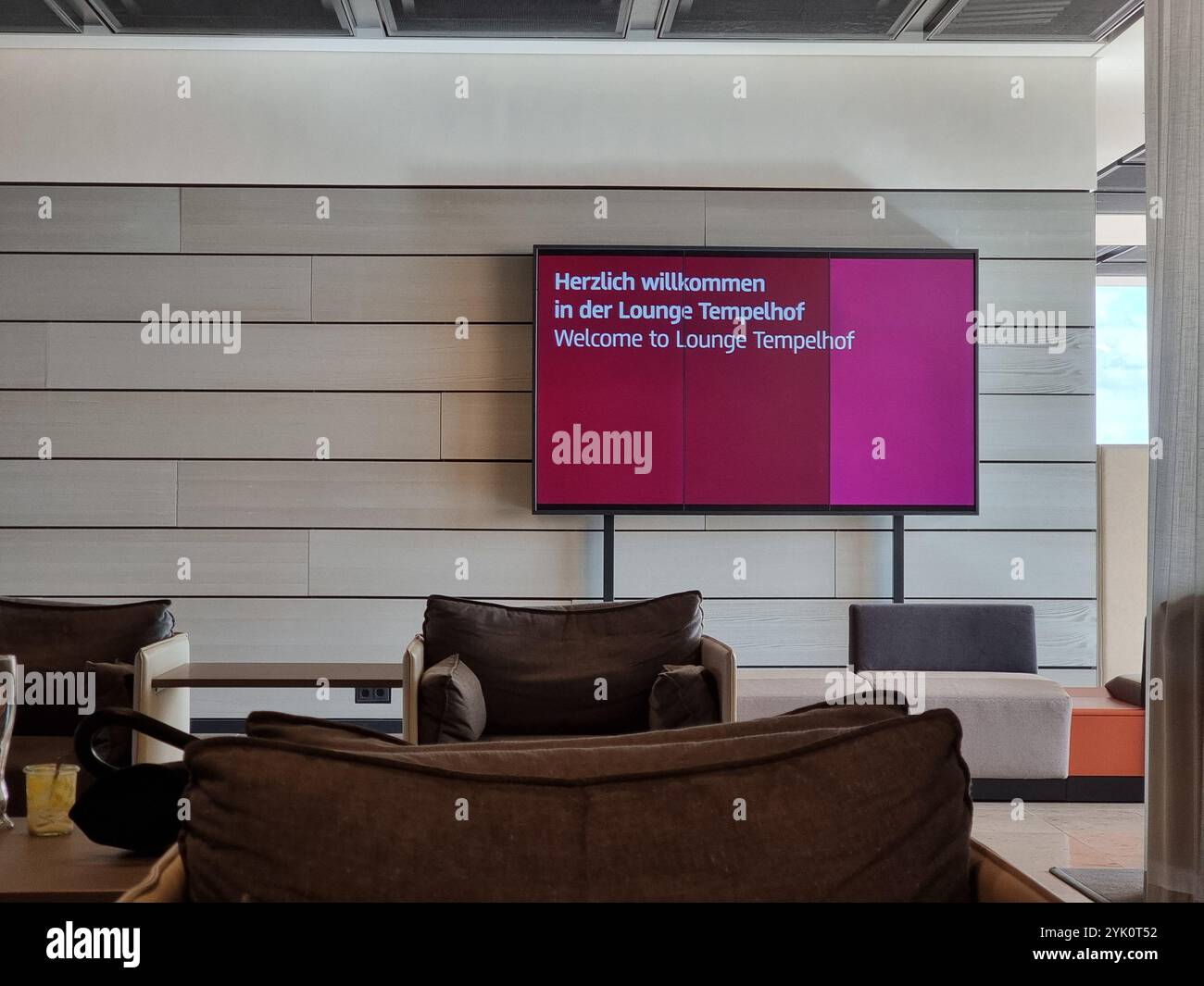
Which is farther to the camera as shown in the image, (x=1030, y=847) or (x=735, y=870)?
(x=1030, y=847)

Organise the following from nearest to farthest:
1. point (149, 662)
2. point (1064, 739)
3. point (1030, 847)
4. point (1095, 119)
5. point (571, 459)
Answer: point (149, 662)
point (1030, 847)
point (1064, 739)
point (571, 459)
point (1095, 119)

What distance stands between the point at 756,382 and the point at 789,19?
1.64m

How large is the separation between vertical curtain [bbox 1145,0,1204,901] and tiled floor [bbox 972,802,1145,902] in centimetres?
46

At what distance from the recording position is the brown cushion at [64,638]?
320 centimetres

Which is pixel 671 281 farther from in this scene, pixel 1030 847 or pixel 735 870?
pixel 735 870

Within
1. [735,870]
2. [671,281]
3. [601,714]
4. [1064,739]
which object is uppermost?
[671,281]

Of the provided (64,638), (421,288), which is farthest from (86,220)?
(64,638)

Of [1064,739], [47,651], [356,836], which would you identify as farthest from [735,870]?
[1064,739]

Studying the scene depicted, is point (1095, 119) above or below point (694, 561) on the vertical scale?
above

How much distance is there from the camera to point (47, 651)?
3.27m

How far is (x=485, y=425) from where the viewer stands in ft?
16.7

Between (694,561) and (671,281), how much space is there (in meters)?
1.41

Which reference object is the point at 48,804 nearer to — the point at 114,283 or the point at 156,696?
the point at 156,696

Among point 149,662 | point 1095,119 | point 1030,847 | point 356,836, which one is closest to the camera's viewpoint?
point 356,836
